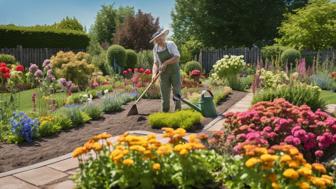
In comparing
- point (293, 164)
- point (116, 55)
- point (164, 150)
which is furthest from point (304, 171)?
Answer: point (116, 55)

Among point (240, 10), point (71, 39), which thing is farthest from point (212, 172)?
point (240, 10)

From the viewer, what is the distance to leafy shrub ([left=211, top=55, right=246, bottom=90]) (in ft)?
40.6

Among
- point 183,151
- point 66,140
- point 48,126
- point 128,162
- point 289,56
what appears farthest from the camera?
point 289,56

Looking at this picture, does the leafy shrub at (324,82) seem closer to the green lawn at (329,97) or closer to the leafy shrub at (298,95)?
the green lawn at (329,97)

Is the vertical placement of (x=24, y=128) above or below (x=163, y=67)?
below

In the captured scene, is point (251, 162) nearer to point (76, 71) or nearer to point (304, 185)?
point (304, 185)

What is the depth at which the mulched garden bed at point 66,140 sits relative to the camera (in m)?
5.26

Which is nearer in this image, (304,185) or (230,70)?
(304,185)

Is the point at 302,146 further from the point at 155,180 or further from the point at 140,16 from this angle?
the point at 140,16

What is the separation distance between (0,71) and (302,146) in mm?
5437

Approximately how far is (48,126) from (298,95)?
4.73 meters

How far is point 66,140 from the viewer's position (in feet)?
20.6

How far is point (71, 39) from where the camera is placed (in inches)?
891

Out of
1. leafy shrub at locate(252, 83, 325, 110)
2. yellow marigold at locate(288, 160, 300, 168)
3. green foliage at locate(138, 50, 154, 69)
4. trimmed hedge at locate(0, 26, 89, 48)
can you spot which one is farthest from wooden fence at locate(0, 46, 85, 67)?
yellow marigold at locate(288, 160, 300, 168)
